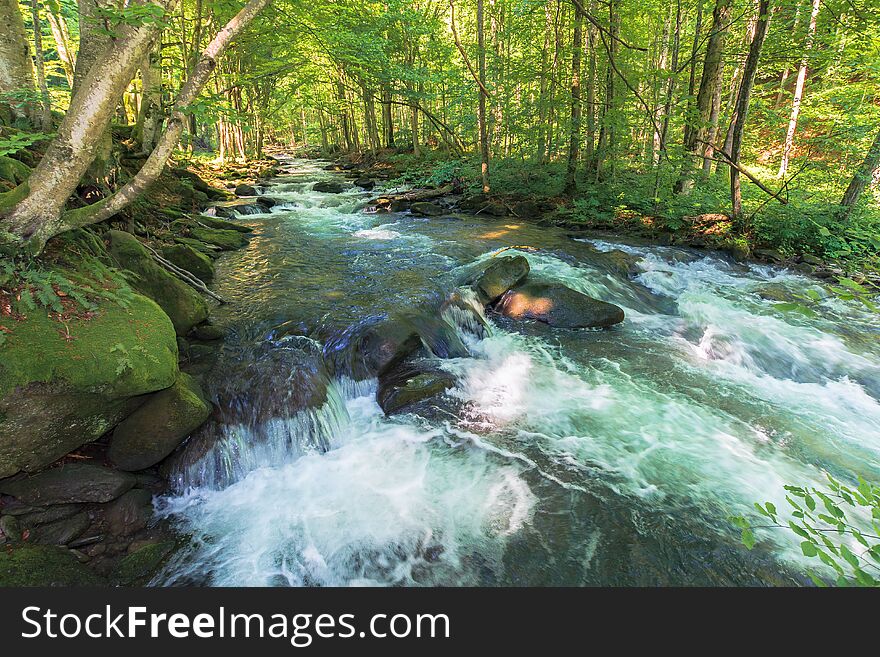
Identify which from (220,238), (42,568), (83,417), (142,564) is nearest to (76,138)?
(83,417)

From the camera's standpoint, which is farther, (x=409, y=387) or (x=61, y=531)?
(x=409, y=387)

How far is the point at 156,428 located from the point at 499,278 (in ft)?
20.5

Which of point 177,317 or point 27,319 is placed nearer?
point 27,319

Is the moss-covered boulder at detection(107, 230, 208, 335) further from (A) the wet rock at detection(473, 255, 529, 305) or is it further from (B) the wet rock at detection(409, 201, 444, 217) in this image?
(B) the wet rock at detection(409, 201, 444, 217)

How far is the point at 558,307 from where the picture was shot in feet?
25.7

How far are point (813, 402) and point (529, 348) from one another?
3.97 metres

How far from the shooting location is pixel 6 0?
6.04 m

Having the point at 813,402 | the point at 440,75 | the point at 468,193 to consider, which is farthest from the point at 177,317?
the point at 440,75

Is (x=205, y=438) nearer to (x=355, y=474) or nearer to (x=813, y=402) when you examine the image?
(x=355, y=474)

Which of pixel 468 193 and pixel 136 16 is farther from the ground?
pixel 136 16

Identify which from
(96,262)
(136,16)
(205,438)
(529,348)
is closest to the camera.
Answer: (136,16)

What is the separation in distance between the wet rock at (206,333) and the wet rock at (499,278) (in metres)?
4.62

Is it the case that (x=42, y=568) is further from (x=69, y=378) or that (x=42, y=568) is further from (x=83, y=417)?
(x=69, y=378)

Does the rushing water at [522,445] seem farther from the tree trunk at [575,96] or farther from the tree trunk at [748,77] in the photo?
the tree trunk at [575,96]
